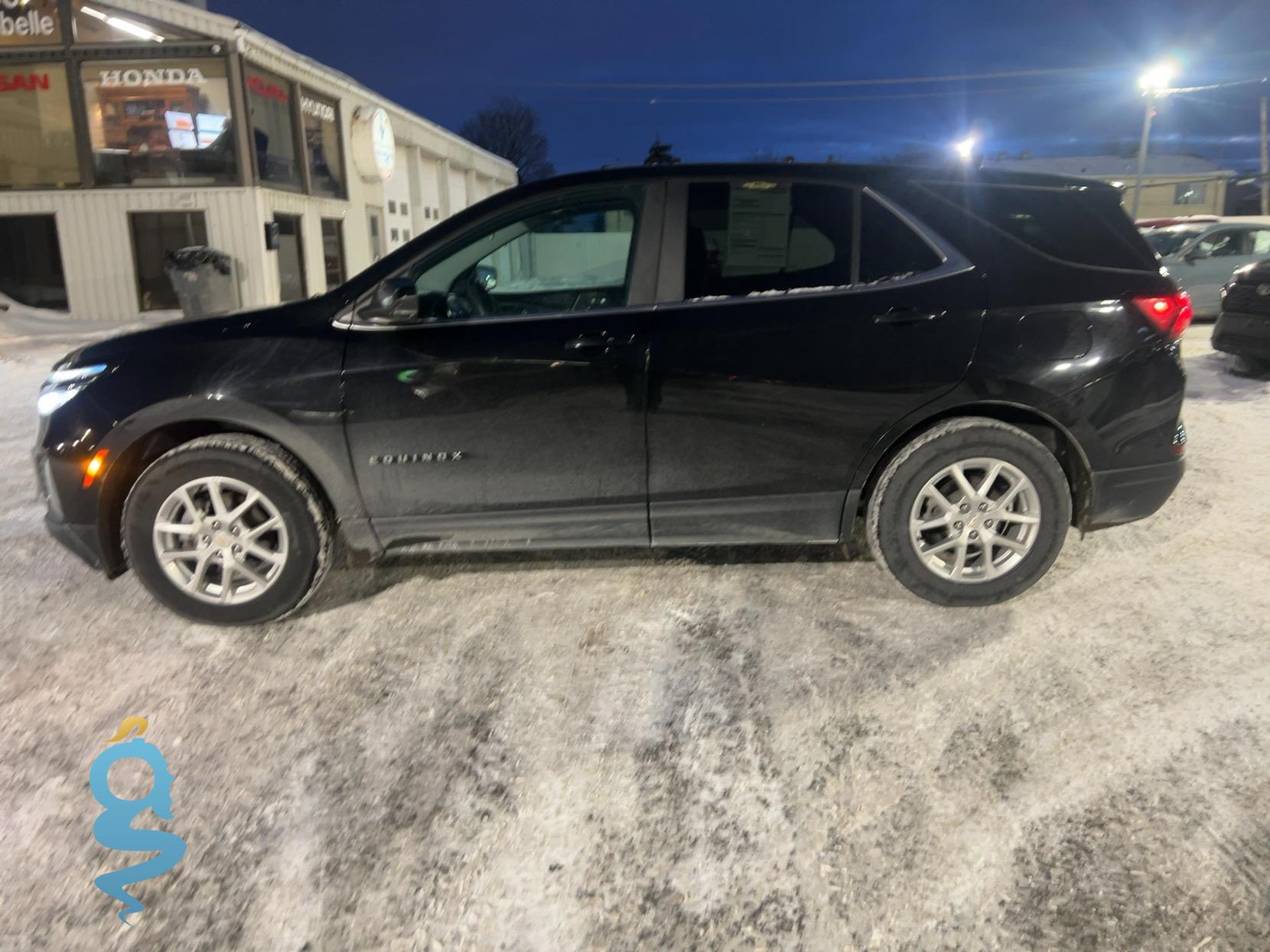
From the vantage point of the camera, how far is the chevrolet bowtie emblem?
3506 millimetres

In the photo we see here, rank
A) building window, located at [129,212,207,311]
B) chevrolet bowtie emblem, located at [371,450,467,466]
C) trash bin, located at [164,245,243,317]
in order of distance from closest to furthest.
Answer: chevrolet bowtie emblem, located at [371,450,467,466]
trash bin, located at [164,245,243,317]
building window, located at [129,212,207,311]

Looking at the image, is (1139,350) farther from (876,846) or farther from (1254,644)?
(876,846)

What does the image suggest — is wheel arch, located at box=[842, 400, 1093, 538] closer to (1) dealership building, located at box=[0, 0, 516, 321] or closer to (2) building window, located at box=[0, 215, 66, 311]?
(1) dealership building, located at box=[0, 0, 516, 321]

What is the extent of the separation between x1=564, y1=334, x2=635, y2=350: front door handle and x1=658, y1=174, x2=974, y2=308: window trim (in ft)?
0.81

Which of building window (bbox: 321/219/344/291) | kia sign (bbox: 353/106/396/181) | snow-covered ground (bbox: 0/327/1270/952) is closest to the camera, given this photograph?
snow-covered ground (bbox: 0/327/1270/952)

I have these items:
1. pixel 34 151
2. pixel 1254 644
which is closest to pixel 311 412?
pixel 1254 644

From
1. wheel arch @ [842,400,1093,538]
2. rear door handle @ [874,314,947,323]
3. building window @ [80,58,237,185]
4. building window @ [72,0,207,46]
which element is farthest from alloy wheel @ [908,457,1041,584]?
building window @ [72,0,207,46]

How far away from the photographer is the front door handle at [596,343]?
3.45m

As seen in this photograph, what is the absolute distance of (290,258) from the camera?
17672mm

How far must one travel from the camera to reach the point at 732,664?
129 inches

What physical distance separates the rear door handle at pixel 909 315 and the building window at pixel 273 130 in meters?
15.5

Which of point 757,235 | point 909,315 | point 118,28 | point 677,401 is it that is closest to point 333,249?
point 118,28

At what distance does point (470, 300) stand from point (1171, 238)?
49.5ft

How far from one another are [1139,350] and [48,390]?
173 inches
